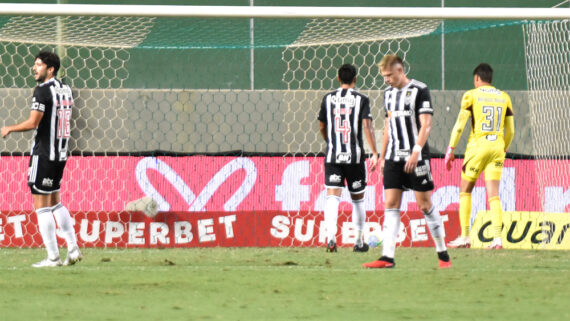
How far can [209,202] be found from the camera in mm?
11680

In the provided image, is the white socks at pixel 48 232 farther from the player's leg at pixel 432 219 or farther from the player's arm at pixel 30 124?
the player's leg at pixel 432 219

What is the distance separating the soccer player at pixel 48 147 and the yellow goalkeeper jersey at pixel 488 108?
4.03 meters

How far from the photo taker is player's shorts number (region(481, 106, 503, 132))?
1050cm

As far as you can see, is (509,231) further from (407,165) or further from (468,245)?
(407,165)

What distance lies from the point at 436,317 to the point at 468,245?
18.8 feet

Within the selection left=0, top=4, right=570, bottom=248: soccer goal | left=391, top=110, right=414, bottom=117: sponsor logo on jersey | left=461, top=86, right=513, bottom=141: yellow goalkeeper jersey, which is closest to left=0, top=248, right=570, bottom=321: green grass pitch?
left=391, top=110, right=414, bottom=117: sponsor logo on jersey

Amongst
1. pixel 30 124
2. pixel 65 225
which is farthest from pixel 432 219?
pixel 30 124

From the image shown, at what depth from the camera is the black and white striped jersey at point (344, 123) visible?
10.5 meters

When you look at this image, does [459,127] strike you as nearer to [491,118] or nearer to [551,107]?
[491,118]

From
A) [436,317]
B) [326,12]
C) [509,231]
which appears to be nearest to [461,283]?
[436,317]

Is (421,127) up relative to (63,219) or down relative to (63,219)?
up

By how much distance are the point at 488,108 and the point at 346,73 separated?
1426 mm

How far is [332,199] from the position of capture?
411 inches

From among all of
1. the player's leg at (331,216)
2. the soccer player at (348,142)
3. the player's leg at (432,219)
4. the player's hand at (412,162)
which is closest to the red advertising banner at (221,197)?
the soccer player at (348,142)
